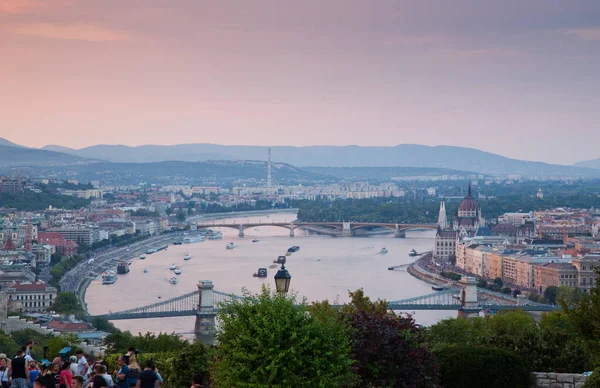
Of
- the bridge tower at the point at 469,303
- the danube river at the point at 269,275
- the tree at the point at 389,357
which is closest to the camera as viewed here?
the tree at the point at 389,357

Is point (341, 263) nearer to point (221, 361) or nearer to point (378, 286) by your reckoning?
point (378, 286)

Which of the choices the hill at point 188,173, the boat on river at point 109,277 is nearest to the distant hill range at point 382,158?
the hill at point 188,173

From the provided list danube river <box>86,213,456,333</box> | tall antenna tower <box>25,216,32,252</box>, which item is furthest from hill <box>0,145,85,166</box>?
danube river <box>86,213,456,333</box>

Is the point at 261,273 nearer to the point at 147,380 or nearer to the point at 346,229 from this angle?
the point at 346,229

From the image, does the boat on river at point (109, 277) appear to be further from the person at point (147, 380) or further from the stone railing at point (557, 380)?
the person at point (147, 380)

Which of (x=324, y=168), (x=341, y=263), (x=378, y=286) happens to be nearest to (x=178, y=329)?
(x=378, y=286)

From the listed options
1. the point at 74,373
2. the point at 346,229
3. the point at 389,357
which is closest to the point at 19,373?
the point at 74,373

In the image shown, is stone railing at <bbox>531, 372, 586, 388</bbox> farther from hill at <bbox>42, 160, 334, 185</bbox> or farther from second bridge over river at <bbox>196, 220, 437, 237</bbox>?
hill at <bbox>42, 160, 334, 185</bbox>
